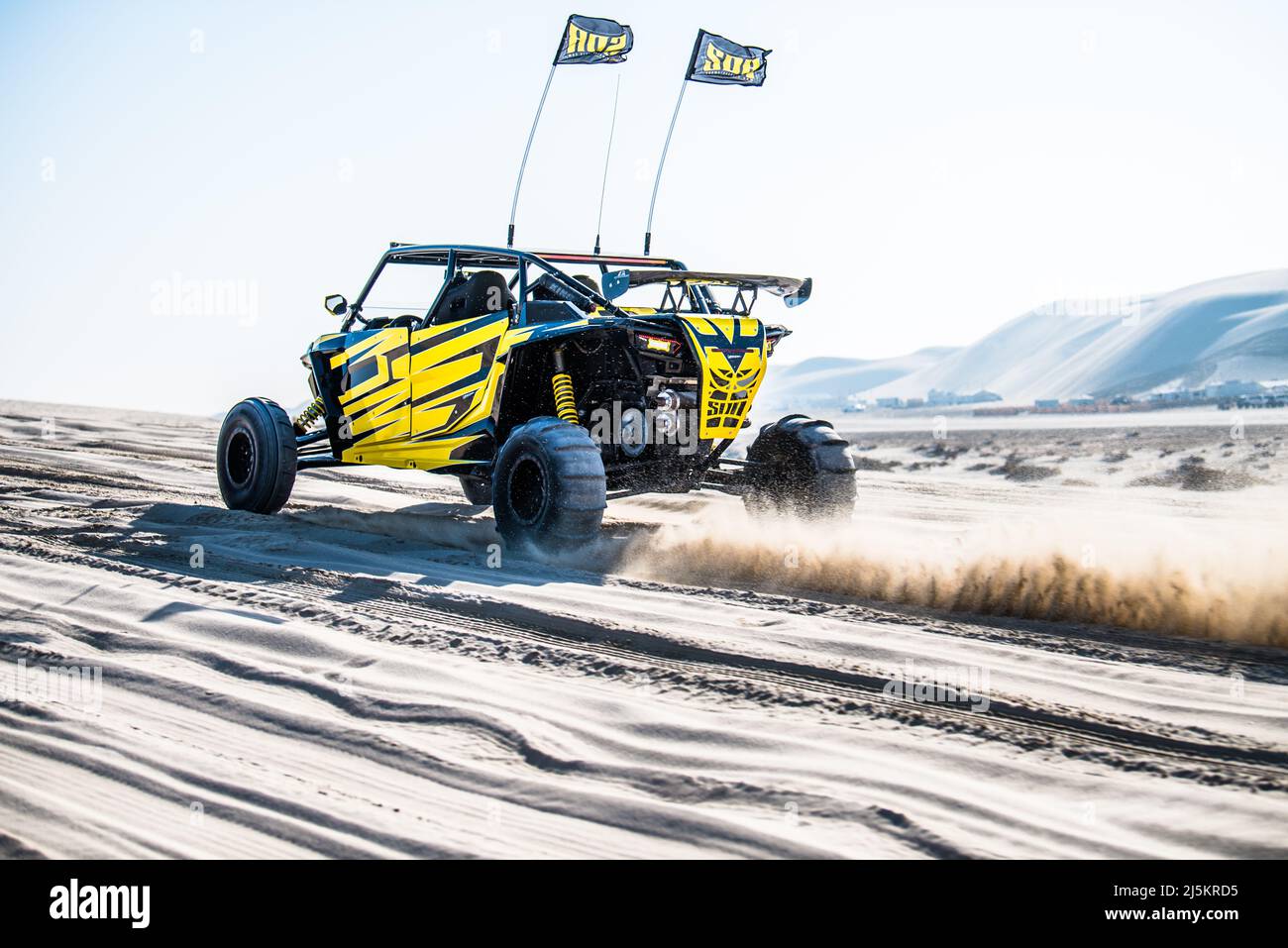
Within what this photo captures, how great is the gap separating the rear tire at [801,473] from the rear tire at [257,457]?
384 centimetres

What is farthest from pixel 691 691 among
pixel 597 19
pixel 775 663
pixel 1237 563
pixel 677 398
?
pixel 597 19

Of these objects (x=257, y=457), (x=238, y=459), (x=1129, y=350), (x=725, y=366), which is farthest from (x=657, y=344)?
(x=1129, y=350)

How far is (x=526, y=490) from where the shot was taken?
25.3 feet

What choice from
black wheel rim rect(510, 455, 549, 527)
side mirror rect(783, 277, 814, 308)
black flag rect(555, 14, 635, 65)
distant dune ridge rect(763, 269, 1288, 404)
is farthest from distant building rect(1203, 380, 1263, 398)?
black wheel rim rect(510, 455, 549, 527)

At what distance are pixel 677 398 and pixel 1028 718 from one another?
445 cm

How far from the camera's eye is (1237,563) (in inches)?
226

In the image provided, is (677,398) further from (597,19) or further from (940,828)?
(597,19)

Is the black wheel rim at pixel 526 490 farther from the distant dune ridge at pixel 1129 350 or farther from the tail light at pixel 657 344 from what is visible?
the distant dune ridge at pixel 1129 350

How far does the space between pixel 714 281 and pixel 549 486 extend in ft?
6.92

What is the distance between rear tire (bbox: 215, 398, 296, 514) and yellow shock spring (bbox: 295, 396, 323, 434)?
0.33 meters

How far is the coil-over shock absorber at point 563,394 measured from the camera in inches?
309

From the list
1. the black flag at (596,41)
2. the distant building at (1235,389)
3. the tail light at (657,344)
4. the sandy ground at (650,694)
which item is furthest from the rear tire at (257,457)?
the distant building at (1235,389)

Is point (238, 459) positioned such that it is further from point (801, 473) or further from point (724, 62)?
point (724, 62)
